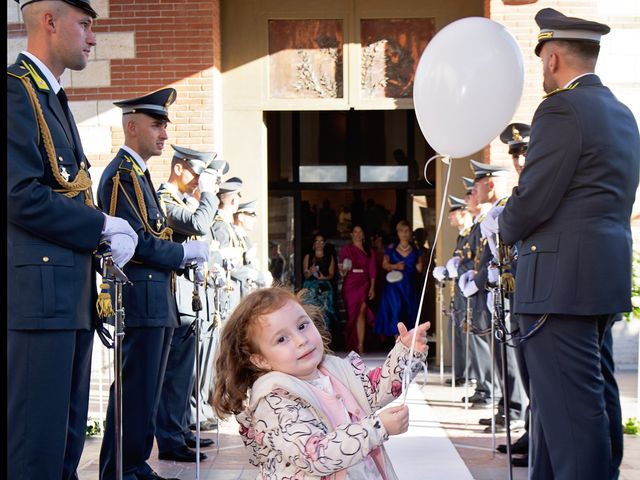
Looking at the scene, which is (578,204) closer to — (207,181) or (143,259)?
(143,259)

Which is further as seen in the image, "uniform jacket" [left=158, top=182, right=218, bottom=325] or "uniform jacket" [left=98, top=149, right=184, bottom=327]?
"uniform jacket" [left=158, top=182, right=218, bottom=325]

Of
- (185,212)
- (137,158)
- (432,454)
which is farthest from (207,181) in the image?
(432,454)

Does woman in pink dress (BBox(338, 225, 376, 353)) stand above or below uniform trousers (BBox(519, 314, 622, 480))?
below

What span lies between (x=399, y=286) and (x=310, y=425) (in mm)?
9459

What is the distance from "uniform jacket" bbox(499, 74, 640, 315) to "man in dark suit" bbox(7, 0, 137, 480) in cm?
166

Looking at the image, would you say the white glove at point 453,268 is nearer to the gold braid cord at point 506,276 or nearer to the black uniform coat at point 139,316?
the gold braid cord at point 506,276

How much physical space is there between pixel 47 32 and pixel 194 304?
2038 mm

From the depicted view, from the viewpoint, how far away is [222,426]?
6926mm

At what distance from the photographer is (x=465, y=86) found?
3.58m

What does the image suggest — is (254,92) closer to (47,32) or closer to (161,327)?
(161,327)

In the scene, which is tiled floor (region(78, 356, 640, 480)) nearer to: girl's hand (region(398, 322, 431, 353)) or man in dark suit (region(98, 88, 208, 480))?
man in dark suit (region(98, 88, 208, 480))

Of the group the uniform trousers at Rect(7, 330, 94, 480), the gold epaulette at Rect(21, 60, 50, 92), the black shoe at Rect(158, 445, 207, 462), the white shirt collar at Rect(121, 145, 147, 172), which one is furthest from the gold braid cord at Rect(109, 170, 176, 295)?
the black shoe at Rect(158, 445, 207, 462)

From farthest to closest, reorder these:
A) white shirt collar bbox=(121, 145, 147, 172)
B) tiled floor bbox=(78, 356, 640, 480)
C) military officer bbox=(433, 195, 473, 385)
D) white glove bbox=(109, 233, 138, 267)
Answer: military officer bbox=(433, 195, 473, 385) < tiled floor bbox=(78, 356, 640, 480) < white shirt collar bbox=(121, 145, 147, 172) < white glove bbox=(109, 233, 138, 267)

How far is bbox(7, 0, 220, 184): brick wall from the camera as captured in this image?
9.38 m
